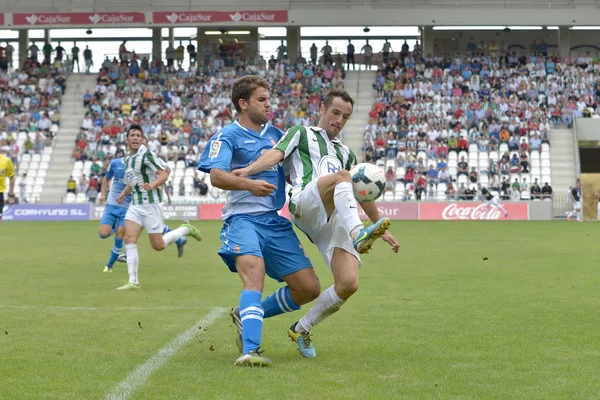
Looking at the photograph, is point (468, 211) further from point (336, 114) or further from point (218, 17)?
point (336, 114)

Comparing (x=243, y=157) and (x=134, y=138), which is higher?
(x=134, y=138)

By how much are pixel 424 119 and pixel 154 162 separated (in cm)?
3356

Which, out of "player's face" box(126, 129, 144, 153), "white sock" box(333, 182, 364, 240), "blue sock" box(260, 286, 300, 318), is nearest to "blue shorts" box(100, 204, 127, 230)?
"player's face" box(126, 129, 144, 153)

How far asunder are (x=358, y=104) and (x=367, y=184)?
136 feet

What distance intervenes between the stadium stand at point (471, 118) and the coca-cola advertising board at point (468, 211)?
925 mm

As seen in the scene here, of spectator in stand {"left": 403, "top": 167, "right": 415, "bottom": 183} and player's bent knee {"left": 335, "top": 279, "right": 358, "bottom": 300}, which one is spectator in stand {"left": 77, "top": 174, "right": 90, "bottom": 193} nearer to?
spectator in stand {"left": 403, "top": 167, "right": 415, "bottom": 183}

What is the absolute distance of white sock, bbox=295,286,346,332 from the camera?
697cm

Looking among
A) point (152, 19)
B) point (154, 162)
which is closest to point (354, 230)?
point (154, 162)

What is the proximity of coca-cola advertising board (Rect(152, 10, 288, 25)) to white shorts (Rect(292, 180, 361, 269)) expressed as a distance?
138 ft

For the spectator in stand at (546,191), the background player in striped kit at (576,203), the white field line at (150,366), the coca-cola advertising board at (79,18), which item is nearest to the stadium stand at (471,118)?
the spectator in stand at (546,191)

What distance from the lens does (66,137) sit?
46.8 meters

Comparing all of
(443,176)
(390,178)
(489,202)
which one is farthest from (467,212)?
(390,178)

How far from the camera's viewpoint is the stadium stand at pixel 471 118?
4166cm

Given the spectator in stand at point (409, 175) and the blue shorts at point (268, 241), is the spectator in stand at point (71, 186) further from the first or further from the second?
the blue shorts at point (268, 241)
